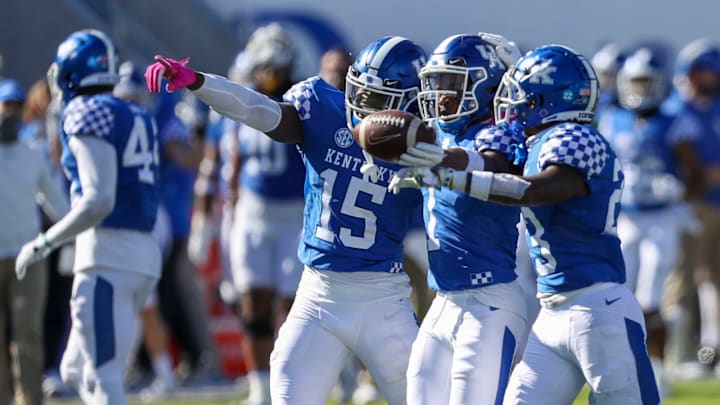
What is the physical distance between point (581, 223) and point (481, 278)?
39 cm

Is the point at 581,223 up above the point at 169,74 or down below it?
below

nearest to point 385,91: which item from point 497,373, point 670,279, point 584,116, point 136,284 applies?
point 584,116

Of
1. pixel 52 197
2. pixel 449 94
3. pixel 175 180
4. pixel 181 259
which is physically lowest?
pixel 181 259

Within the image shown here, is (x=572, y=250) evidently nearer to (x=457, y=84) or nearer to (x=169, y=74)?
(x=457, y=84)

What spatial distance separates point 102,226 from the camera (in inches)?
241

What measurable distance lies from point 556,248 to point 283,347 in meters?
0.99

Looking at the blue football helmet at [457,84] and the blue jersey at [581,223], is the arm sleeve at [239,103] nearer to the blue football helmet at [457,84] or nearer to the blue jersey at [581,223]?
the blue football helmet at [457,84]

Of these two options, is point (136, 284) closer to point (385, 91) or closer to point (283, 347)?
point (283, 347)

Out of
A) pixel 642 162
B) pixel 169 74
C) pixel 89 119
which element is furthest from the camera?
pixel 642 162

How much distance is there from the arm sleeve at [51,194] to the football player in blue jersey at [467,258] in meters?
2.68

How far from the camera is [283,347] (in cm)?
512

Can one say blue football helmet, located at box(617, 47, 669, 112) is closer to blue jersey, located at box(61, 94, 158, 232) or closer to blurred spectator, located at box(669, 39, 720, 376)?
blurred spectator, located at box(669, 39, 720, 376)

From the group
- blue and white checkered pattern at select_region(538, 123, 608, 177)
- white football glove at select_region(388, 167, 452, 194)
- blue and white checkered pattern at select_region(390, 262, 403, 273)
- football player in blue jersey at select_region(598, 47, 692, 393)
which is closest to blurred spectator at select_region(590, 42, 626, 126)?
football player in blue jersey at select_region(598, 47, 692, 393)

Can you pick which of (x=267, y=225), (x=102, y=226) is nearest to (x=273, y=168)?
(x=267, y=225)
